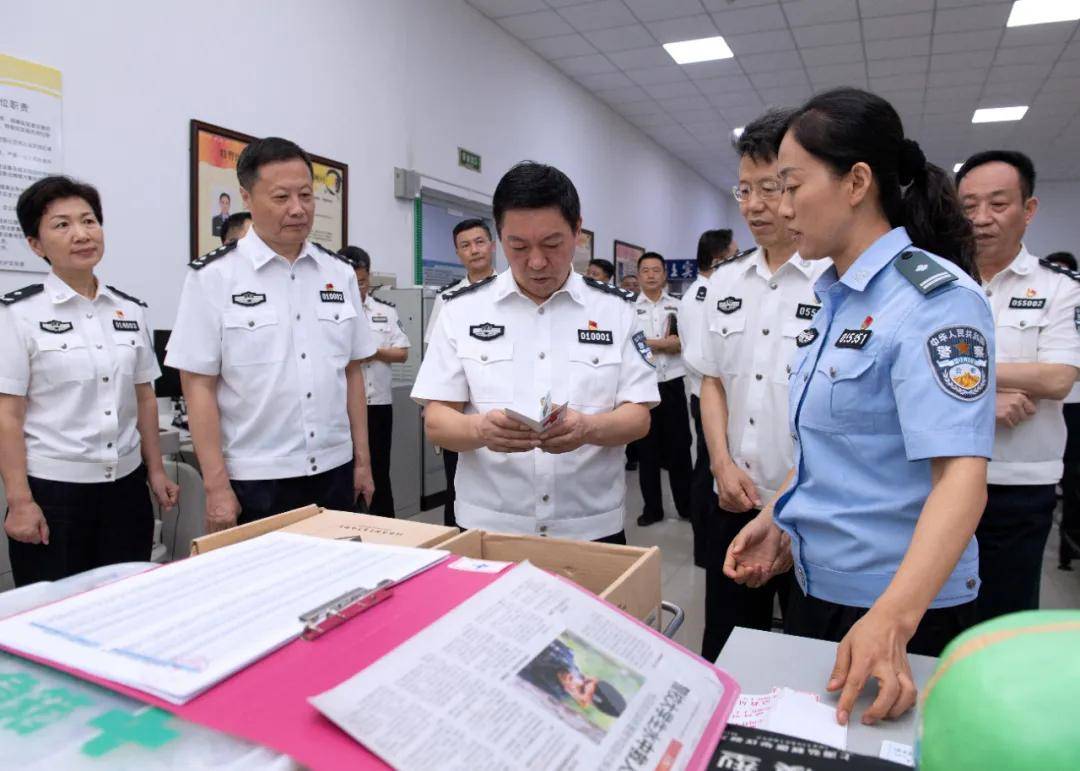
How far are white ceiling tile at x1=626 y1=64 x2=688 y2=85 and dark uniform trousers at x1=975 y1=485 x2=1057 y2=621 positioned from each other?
5650 millimetres

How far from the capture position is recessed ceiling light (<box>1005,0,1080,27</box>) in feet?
16.6

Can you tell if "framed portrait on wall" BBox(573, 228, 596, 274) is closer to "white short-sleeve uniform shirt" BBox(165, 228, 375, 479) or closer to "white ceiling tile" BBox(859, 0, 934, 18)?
"white ceiling tile" BBox(859, 0, 934, 18)

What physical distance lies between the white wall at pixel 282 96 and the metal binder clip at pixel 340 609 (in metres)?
2.69

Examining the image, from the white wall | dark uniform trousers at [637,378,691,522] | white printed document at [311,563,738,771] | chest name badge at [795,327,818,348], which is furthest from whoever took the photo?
dark uniform trousers at [637,378,691,522]

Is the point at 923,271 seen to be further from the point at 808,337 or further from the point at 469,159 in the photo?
the point at 469,159

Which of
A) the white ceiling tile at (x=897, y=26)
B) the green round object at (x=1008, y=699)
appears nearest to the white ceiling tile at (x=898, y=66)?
the white ceiling tile at (x=897, y=26)

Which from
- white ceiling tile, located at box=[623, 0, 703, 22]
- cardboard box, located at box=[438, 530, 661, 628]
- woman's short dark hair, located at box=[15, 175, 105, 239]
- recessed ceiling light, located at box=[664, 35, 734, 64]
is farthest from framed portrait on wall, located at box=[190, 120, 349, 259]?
recessed ceiling light, located at box=[664, 35, 734, 64]

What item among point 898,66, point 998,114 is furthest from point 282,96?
point 998,114

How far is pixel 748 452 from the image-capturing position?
1828 mm

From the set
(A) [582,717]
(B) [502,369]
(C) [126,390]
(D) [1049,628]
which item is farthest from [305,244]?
(D) [1049,628]

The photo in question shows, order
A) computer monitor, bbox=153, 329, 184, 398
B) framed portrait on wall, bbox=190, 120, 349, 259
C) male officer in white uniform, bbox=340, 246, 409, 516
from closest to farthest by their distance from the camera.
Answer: computer monitor, bbox=153, 329, 184, 398, framed portrait on wall, bbox=190, 120, 349, 259, male officer in white uniform, bbox=340, 246, 409, 516

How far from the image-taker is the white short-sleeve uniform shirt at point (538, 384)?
1583 millimetres

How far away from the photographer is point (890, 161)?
1043 millimetres

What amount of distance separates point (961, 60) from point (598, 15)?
338 centimetres
